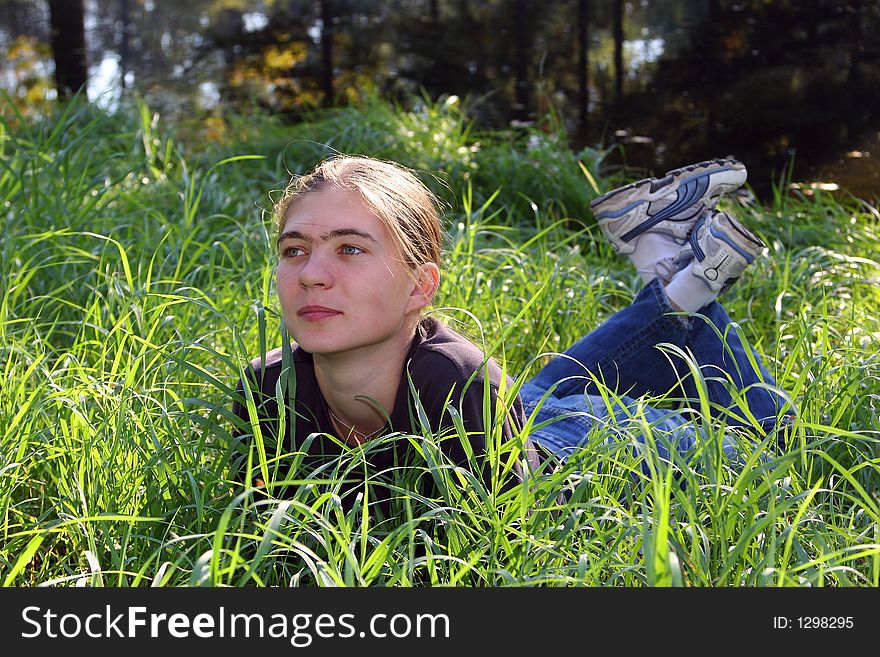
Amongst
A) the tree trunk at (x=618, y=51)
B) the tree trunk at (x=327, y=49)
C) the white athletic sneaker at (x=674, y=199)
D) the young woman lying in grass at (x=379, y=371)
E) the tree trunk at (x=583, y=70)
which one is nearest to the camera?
the young woman lying in grass at (x=379, y=371)

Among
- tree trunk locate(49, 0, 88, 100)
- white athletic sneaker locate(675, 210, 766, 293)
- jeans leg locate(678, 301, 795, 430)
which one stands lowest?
jeans leg locate(678, 301, 795, 430)

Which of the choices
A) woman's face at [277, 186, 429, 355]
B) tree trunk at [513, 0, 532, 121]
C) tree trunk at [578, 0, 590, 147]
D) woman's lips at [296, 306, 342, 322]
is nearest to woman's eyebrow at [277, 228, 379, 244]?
woman's face at [277, 186, 429, 355]

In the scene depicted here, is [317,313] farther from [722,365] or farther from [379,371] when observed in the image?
[722,365]

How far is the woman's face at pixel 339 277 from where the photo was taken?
166cm

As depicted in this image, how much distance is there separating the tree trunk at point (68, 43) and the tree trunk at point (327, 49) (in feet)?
4.74

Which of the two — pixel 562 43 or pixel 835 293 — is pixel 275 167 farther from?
pixel 835 293

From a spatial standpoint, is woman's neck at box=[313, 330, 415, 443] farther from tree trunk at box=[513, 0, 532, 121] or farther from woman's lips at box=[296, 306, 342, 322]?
tree trunk at box=[513, 0, 532, 121]

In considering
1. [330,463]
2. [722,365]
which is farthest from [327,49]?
[330,463]

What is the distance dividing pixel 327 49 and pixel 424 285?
412cm

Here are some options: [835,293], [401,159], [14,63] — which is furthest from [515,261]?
[14,63]

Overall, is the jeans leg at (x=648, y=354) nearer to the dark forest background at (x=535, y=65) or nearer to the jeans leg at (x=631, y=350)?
the jeans leg at (x=631, y=350)

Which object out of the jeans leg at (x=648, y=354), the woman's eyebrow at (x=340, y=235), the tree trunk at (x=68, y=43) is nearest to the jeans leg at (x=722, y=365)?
the jeans leg at (x=648, y=354)

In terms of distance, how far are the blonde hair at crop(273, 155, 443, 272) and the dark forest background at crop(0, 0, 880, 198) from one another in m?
2.49

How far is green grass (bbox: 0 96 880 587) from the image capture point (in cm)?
140
